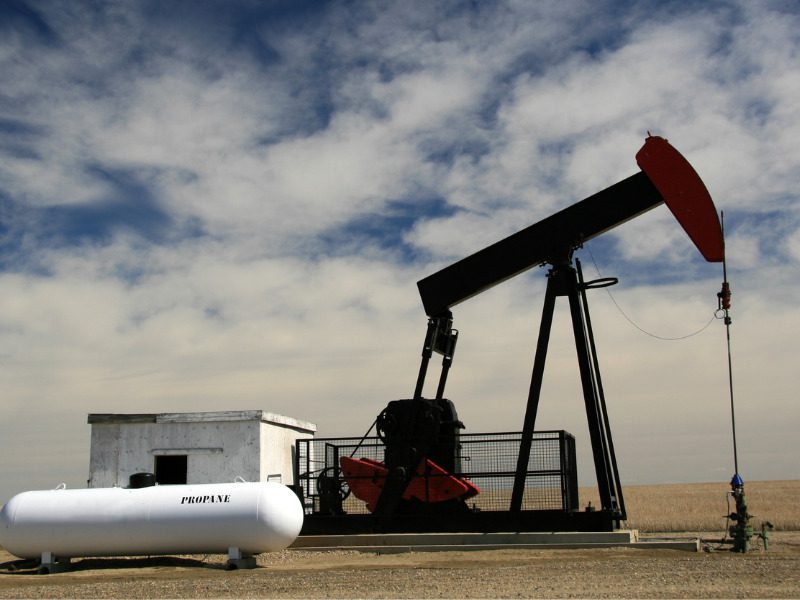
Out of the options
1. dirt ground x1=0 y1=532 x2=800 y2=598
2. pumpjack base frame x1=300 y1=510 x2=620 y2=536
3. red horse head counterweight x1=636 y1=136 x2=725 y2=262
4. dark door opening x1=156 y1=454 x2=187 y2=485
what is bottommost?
dirt ground x1=0 y1=532 x2=800 y2=598

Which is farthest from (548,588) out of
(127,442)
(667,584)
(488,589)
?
(127,442)

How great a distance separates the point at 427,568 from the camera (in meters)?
10.8

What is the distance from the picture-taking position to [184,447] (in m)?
15.5

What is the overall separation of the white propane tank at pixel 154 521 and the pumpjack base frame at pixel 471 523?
2068mm

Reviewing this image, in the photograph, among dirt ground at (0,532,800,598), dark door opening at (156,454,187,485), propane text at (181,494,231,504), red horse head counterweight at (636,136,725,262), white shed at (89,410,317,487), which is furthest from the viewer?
dark door opening at (156,454,187,485)

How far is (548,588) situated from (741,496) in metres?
5.06

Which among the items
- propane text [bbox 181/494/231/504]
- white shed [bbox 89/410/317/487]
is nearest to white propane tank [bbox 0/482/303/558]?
propane text [bbox 181/494/231/504]

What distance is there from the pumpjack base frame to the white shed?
1.84 m

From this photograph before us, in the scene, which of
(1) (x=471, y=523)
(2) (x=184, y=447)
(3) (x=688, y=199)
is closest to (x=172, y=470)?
(2) (x=184, y=447)

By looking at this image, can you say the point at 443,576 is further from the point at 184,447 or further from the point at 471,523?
the point at 184,447

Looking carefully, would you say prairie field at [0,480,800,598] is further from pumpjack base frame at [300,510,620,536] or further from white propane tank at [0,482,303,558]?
pumpjack base frame at [300,510,620,536]

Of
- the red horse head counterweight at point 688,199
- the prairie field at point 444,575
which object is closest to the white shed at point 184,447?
the prairie field at point 444,575

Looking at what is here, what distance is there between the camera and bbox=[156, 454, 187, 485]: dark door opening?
1595 cm

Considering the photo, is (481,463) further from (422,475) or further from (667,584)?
(667,584)
